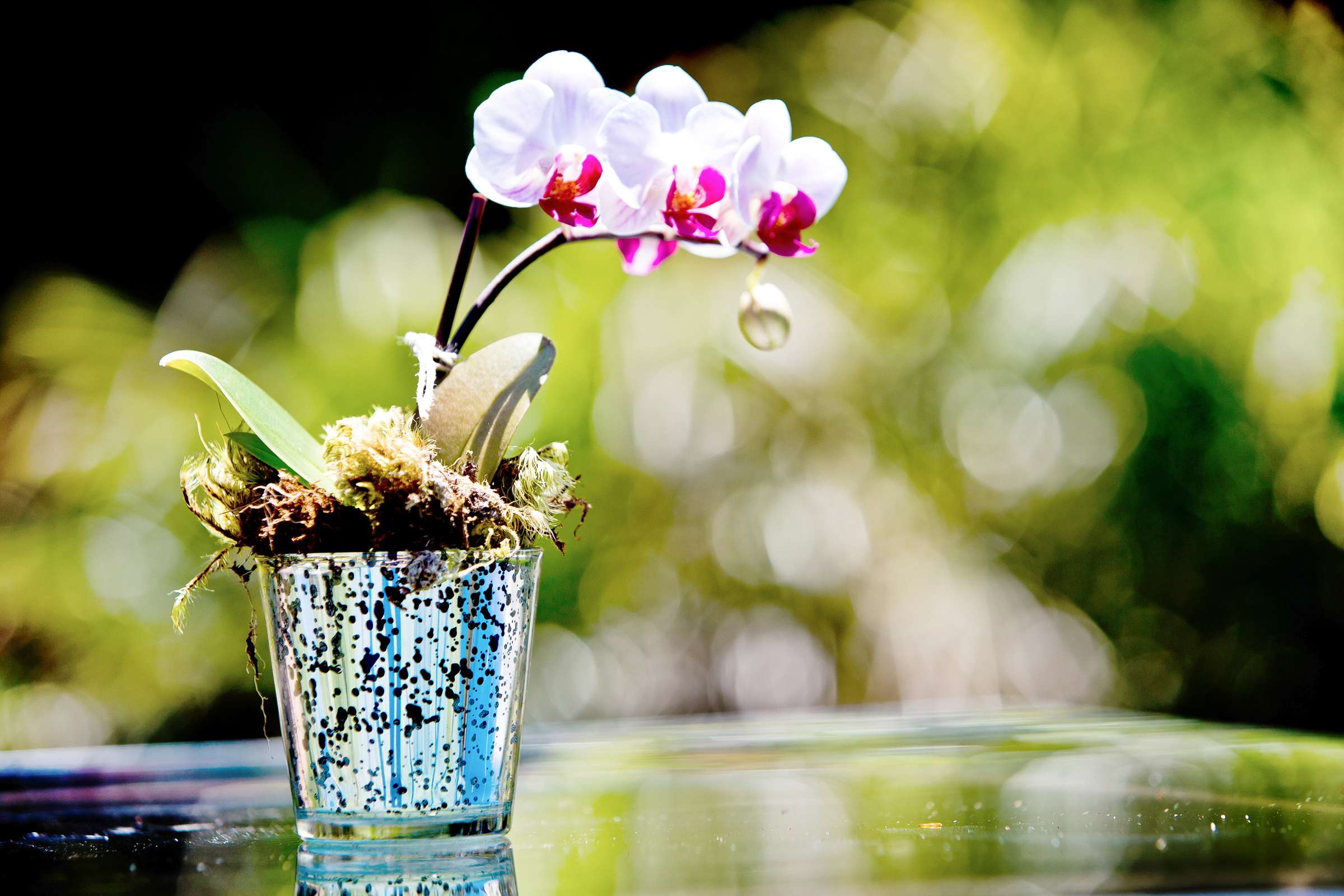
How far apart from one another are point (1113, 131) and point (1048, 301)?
18.7 inches

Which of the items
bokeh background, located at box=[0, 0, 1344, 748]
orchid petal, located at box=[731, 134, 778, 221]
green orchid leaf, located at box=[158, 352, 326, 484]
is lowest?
bokeh background, located at box=[0, 0, 1344, 748]

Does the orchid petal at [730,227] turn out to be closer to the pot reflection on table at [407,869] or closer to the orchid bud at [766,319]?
the orchid bud at [766,319]

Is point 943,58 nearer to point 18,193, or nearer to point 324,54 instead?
point 324,54

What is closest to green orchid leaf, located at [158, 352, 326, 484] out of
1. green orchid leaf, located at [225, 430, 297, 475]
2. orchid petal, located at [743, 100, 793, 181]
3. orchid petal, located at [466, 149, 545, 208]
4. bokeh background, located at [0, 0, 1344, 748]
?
green orchid leaf, located at [225, 430, 297, 475]

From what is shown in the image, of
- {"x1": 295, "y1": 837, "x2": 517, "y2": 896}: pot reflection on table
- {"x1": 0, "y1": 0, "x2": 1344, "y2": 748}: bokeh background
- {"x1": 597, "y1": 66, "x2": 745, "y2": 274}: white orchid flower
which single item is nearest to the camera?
{"x1": 295, "y1": 837, "x2": 517, "y2": 896}: pot reflection on table

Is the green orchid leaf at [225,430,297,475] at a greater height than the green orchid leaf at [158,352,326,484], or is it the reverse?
the green orchid leaf at [158,352,326,484]

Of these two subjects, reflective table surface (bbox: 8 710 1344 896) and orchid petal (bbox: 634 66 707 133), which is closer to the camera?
reflective table surface (bbox: 8 710 1344 896)

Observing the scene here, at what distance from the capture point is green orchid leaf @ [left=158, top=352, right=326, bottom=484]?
0.47 m

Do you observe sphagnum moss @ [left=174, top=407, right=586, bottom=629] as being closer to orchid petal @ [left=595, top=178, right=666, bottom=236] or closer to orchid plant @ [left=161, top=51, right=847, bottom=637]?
orchid plant @ [left=161, top=51, right=847, bottom=637]

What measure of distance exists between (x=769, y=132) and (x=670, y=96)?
0.05 m

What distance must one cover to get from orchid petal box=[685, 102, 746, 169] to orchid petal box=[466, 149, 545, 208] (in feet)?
0.25

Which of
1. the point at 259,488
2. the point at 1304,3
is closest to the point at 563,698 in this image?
the point at 259,488

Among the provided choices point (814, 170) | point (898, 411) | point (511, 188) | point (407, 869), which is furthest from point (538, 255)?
point (898, 411)

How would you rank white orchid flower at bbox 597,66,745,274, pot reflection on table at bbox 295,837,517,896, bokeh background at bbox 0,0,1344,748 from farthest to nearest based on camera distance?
bokeh background at bbox 0,0,1344,748
white orchid flower at bbox 597,66,745,274
pot reflection on table at bbox 295,837,517,896
